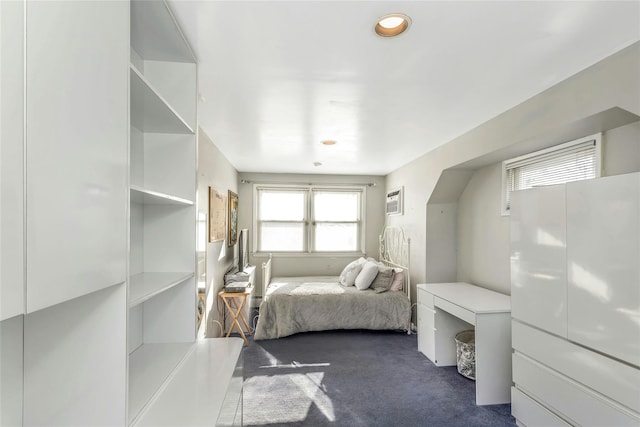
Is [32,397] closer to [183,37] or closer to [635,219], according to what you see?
[183,37]

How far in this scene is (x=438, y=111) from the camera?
2.47 meters

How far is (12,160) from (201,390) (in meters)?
1.08

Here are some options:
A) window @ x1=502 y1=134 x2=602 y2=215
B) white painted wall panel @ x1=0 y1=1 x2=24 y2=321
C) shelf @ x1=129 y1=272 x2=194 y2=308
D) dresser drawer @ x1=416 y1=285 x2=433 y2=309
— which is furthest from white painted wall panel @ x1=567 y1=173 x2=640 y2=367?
white painted wall panel @ x1=0 y1=1 x2=24 y2=321

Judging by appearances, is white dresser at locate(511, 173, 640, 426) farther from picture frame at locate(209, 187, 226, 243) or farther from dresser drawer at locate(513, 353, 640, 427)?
picture frame at locate(209, 187, 226, 243)

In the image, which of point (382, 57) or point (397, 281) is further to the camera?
point (397, 281)

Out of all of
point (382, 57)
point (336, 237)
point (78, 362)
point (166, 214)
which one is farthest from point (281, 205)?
point (78, 362)

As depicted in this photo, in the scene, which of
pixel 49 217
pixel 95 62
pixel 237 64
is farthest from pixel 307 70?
pixel 49 217

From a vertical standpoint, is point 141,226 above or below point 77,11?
below

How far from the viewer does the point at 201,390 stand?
125 cm

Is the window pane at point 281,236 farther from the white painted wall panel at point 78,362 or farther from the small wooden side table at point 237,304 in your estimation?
the white painted wall panel at point 78,362

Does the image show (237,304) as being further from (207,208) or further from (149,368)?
(149,368)

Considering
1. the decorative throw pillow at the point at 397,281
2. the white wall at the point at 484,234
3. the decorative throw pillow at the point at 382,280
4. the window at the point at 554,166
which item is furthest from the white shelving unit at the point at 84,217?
the decorative throw pillow at the point at 397,281

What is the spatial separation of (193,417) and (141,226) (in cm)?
99

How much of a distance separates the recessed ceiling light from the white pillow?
3.35 meters
